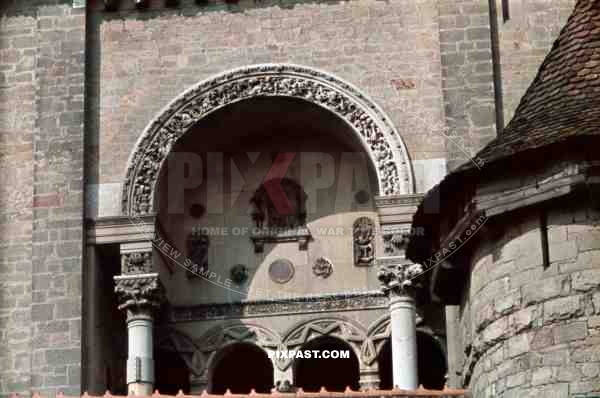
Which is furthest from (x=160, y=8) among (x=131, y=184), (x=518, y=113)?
(x=518, y=113)

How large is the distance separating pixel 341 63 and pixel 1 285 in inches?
231

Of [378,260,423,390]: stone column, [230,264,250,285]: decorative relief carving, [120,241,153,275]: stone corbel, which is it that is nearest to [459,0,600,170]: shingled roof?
[378,260,423,390]: stone column

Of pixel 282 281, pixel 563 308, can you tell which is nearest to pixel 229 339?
pixel 282 281

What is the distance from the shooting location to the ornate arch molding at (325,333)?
29703 mm

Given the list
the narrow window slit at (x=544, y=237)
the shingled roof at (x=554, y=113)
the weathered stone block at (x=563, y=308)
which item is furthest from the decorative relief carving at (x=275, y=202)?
the weathered stone block at (x=563, y=308)

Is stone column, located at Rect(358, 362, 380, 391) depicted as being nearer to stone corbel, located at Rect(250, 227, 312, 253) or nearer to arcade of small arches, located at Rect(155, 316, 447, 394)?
arcade of small arches, located at Rect(155, 316, 447, 394)

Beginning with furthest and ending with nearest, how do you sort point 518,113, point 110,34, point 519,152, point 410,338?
point 110,34 < point 410,338 < point 518,113 < point 519,152

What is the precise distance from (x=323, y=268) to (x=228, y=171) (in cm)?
218

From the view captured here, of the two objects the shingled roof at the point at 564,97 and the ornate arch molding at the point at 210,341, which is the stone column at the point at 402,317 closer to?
the ornate arch molding at the point at 210,341

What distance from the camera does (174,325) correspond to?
3025cm

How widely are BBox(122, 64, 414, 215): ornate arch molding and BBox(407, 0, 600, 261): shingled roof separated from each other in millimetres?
8578

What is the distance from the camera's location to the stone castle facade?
28.3m

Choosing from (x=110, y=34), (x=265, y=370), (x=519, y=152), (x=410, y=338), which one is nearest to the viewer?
(x=519, y=152)

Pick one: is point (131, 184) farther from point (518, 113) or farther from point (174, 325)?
point (518, 113)
